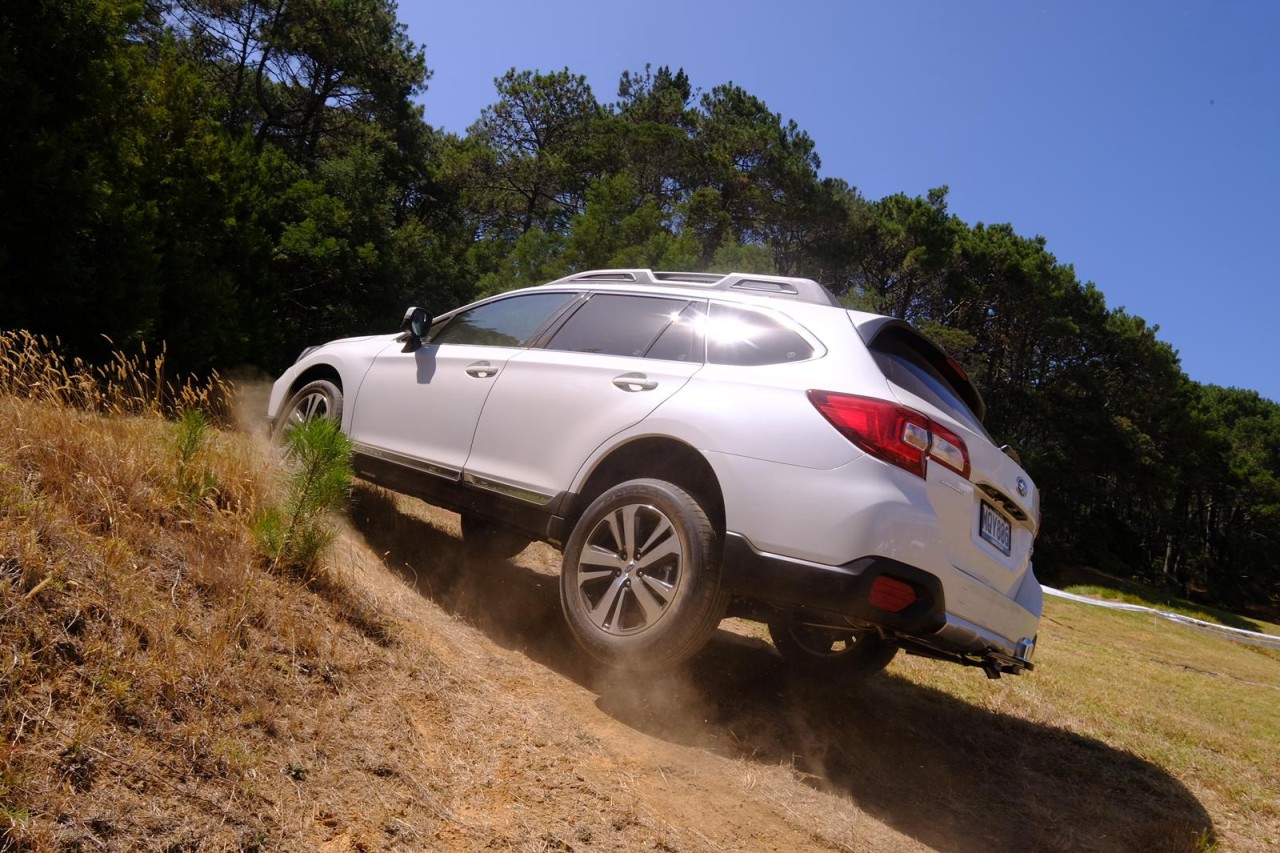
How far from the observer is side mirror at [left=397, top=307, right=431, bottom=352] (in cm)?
530

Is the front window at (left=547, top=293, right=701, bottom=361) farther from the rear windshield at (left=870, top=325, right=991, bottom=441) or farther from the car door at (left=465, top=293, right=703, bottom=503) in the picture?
the rear windshield at (left=870, top=325, right=991, bottom=441)

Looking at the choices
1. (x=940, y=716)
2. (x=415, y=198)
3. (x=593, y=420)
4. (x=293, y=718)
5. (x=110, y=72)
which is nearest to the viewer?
(x=293, y=718)

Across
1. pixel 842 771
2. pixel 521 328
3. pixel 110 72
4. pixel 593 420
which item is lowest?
pixel 842 771

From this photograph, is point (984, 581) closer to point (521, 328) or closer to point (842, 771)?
point (842, 771)

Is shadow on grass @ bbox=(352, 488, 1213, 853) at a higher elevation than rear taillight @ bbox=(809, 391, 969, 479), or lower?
lower

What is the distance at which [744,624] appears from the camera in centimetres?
626

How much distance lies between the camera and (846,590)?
307 centimetres

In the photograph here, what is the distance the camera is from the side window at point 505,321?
484 cm

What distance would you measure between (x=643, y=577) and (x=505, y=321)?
219 cm

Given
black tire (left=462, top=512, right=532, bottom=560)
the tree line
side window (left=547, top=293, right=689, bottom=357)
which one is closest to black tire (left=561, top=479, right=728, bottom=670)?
side window (left=547, top=293, right=689, bottom=357)

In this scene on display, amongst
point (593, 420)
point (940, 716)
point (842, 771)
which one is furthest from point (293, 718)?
point (940, 716)

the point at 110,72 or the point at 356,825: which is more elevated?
the point at 110,72

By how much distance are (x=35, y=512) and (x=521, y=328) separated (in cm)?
261

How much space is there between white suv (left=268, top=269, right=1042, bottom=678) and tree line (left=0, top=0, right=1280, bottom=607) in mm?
8631
